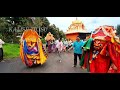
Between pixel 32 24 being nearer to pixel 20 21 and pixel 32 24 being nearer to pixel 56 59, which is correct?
pixel 20 21

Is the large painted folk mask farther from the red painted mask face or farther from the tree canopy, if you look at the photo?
the tree canopy

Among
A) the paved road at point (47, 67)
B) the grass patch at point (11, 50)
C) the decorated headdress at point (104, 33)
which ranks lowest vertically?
the paved road at point (47, 67)

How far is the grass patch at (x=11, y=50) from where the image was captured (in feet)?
22.1

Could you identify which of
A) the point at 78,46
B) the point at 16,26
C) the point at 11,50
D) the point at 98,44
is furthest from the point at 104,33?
the point at 11,50

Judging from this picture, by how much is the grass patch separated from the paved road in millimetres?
182

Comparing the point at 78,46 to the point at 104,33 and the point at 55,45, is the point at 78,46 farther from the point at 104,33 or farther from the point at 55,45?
the point at 55,45

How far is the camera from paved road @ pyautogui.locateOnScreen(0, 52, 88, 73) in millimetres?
5855

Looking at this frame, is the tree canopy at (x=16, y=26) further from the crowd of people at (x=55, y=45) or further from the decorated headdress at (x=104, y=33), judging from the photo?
the crowd of people at (x=55, y=45)

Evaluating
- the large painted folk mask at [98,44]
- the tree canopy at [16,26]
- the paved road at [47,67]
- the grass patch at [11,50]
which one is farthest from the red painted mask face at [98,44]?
the grass patch at [11,50]

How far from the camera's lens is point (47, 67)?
6430mm

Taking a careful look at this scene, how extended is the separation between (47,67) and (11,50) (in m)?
1.09

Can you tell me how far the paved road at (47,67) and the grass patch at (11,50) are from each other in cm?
18
